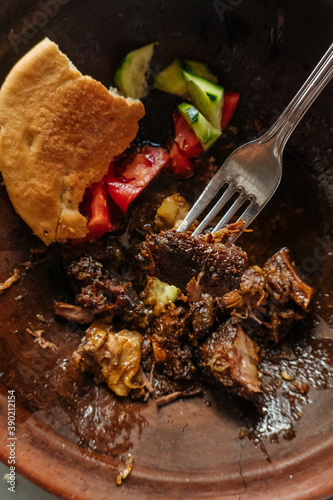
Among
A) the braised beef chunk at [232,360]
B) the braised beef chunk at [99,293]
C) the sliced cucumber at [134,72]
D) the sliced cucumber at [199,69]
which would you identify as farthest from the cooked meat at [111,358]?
the sliced cucumber at [199,69]

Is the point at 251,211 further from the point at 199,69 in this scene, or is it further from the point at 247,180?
the point at 199,69

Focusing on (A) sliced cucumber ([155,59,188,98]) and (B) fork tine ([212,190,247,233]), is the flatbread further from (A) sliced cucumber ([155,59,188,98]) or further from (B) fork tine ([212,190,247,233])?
(B) fork tine ([212,190,247,233])

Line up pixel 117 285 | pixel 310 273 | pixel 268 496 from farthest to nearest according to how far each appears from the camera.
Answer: pixel 310 273
pixel 117 285
pixel 268 496

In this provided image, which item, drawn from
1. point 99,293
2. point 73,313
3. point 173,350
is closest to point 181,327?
point 173,350

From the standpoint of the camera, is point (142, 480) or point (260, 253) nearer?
point (142, 480)

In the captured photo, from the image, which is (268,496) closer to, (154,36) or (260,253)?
(260,253)

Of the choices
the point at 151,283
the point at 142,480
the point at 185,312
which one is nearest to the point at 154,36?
the point at 151,283
